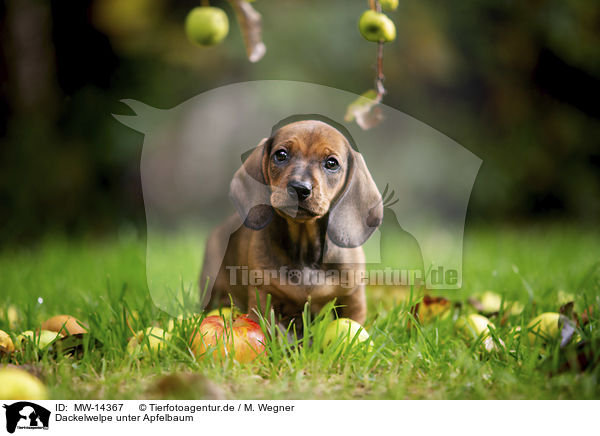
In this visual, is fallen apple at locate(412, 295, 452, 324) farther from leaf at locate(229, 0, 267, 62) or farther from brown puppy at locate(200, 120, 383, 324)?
leaf at locate(229, 0, 267, 62)

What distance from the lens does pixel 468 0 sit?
10.9 ft

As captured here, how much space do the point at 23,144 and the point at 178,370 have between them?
304 centimetres

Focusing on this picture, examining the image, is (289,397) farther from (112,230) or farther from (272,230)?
(112,230)

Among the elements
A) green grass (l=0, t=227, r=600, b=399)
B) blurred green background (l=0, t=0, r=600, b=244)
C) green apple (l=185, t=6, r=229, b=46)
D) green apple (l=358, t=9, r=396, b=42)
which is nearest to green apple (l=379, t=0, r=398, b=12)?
green apple (l=358, t=9, r=396, b=42)

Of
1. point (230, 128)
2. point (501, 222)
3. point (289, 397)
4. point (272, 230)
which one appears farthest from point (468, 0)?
point (289, 397)

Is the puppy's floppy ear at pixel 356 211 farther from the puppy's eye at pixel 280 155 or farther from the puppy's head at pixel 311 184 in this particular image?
the puppy's eye at pixel 280 155

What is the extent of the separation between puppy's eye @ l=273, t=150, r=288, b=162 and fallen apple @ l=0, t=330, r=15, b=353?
0.88m

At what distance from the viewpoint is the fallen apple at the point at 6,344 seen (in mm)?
1411

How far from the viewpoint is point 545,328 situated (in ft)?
→ 5.02

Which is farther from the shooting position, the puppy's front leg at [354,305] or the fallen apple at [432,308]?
the fallen apple at [432,308]

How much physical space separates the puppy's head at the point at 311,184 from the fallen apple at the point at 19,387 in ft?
2.38

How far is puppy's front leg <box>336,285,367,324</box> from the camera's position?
65.1 inches

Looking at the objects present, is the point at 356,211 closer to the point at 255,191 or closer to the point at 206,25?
the point at 255,191
